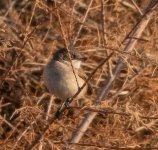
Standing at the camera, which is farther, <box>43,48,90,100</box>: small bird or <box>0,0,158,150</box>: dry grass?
<box>0,0,158,150</box>: dry grass

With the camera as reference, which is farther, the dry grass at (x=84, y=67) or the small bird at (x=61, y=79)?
the dry grass at (x=84, y=67)

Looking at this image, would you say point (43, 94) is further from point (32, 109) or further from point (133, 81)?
point (32, 109)

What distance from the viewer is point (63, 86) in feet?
17.0

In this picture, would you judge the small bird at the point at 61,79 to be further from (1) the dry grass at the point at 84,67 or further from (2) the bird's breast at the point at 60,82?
(1) the dry grass at the point at 84,67

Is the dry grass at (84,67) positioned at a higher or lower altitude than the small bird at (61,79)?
lower

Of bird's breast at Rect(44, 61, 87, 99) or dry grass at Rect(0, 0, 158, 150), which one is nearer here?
bird's breast at Rect(44, 61, 87, 99)

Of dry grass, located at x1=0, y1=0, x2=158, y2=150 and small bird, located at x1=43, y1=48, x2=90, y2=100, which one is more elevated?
small bird, located at x1=43, y1=48, x2=90, y2=100

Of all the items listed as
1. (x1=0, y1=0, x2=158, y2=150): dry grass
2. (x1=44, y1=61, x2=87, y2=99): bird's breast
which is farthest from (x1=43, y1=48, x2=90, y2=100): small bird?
(x1=0, y1=0, x2=158, y2=150): dry grass

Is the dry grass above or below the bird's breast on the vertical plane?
below

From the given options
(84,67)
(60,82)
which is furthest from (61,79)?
(84,67)

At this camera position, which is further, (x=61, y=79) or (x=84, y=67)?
(x=84, y=67)

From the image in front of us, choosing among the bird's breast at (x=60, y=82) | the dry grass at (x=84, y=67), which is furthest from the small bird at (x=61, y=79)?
the dry grass at (x=84, y=67)

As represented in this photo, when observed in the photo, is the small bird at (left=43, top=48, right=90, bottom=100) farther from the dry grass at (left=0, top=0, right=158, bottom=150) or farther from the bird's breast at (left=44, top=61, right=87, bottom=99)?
the dry grass at (left=0, top=0, right=158, bottom=150)

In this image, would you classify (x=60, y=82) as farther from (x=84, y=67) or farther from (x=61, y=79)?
(x=84, y=67)
